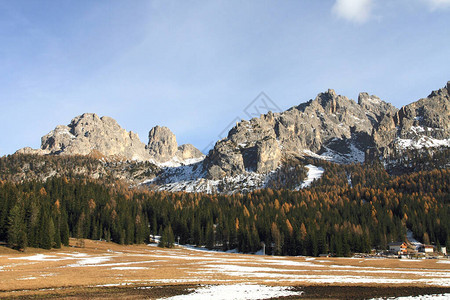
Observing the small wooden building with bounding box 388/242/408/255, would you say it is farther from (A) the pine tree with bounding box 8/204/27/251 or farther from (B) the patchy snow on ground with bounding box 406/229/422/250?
(A) the pine tree with bounding box 8/204/27/251

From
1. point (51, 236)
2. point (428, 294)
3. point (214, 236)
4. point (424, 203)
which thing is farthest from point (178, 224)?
point (428, 294)

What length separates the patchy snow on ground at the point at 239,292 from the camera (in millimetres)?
25531

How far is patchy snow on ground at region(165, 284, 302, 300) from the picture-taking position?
2553 centimetres

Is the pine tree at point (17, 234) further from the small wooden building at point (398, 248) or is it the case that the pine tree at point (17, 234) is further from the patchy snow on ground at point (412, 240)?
the patchy snow on ground at point (412, 240)

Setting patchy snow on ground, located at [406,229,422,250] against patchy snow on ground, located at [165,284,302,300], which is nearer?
patchy snow on ground, located at [165,284,302,300]

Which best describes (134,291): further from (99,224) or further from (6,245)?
(99,224)

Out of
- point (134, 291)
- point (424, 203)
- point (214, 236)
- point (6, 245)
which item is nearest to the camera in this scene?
point (134, 291)

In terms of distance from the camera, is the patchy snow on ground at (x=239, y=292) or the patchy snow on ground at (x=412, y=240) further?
the patchy snow on ground at (x=412, y=240)

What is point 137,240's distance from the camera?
394 feet

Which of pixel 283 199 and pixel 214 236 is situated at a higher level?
pixel 283 199

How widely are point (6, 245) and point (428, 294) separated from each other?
80721mm

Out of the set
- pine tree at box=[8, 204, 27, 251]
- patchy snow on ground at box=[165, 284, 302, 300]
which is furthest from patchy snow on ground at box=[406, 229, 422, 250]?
pine tree at box=[8, 204, 27, 251]

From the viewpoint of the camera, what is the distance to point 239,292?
1093 inches

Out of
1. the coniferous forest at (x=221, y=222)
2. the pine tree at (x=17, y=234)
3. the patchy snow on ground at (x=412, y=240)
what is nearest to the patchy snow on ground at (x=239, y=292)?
the pine tree at (x=17, y=234)
